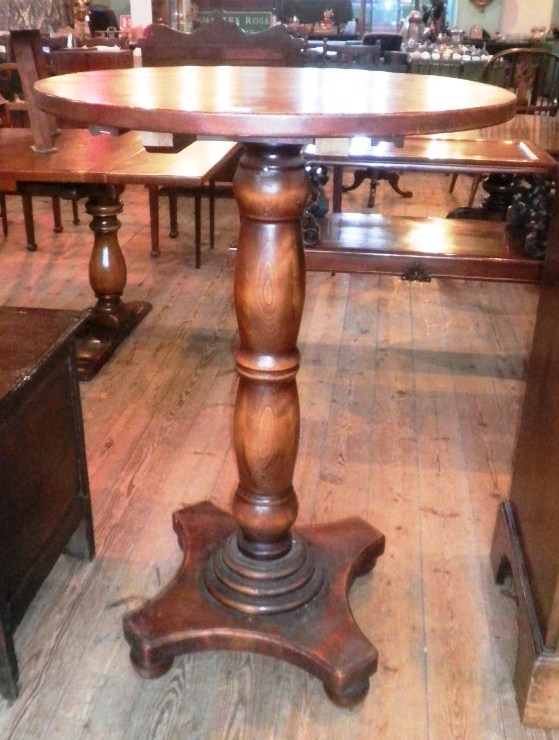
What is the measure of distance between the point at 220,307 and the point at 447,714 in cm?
199

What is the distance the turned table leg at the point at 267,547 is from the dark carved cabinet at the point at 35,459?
8.1 inches

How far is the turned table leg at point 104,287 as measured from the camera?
8.15ft

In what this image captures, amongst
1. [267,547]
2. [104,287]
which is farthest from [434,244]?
[267,547]

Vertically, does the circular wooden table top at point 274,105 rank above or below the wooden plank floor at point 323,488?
above

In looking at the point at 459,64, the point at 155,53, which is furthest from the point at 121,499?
the point at 459,64

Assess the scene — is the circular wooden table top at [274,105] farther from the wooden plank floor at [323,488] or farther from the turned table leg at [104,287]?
the turned table leg at [104,287]

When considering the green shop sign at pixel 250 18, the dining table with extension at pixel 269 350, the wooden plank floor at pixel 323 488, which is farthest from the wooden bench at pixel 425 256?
the green shop sign at pixel 250 18

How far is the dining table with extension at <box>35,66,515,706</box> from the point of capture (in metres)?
0.97

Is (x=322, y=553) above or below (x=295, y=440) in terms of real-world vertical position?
below

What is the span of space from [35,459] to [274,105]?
747 mm

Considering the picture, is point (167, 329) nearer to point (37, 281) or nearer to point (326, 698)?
point (37, 281)

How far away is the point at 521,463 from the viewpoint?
1.49 meters

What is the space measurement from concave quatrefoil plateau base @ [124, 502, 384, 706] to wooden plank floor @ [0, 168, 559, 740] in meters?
0.06

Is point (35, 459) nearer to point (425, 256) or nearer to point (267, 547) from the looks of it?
point (267, 547)
